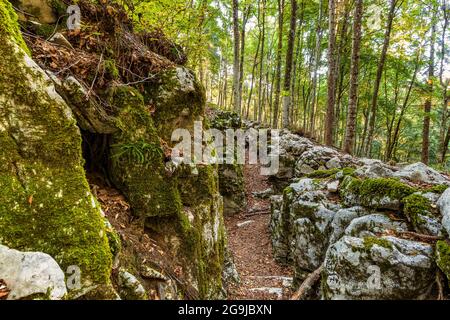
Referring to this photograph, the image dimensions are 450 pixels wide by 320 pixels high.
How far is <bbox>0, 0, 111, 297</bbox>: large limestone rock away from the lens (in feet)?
7.43

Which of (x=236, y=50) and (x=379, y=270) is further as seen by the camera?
(x=236, y=50)

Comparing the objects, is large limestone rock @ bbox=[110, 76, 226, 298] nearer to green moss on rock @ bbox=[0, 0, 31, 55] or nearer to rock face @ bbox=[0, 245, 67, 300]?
green moss on rock @ bbox=[0, 0, 31, 55]

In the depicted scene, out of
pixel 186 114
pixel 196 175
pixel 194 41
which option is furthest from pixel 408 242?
pixel 194 41

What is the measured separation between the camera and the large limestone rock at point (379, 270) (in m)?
3.37

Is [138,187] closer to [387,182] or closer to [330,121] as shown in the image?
[387,182]

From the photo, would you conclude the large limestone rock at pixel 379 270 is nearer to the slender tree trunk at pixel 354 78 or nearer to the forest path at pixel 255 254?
the forest path at pixel 255 254

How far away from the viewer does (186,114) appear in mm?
5133

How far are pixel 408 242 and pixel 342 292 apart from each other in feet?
3.68

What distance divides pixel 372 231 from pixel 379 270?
78 cm

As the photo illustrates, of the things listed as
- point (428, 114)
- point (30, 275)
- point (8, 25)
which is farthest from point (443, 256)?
point (428, 114)

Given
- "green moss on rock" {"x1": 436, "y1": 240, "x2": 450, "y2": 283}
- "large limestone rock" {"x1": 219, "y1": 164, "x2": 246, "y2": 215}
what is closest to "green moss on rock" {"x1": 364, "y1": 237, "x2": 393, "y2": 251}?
"green moss on rock" {"x1": 436, "y1": 240, "x2": 450, "y2": 283}

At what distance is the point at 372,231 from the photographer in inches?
164

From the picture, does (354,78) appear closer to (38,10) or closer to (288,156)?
(288,156)

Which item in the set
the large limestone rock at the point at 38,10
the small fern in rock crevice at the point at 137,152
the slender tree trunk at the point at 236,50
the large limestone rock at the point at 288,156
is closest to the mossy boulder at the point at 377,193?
the small fern in rock crevice at the point at 137,152
